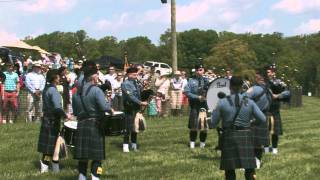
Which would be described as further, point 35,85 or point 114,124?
point 35,85

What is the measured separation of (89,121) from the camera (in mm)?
7934

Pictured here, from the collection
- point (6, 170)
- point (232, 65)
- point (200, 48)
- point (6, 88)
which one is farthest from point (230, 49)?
point (6, 170)

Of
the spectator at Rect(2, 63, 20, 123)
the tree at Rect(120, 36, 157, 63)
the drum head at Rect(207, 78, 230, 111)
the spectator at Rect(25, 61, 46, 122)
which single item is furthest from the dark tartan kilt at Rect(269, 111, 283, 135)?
the tree at Rect(120, 36, 157, 63)

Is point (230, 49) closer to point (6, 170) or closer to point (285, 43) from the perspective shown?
point (285, 43)

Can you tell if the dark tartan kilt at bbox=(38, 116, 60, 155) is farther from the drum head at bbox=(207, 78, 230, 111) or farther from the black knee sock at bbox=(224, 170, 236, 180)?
the drum head at bbox=(207, 78, 230, 111)

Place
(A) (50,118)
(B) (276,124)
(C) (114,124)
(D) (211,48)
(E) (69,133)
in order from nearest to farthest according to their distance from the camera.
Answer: (C) (114,124), (A) (50,118), (E) (69,133), (B) (276,124), (D) (211,48)

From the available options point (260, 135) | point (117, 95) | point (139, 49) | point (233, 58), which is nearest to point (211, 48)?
point (139, 49)

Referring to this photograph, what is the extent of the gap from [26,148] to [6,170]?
89.4 inches

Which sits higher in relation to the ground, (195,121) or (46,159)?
(195,121)

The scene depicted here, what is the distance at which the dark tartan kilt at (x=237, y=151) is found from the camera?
7488 mm

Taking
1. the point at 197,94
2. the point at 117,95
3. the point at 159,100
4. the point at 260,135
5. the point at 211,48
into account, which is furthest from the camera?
the point at 211,48

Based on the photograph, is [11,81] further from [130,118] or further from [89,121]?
[89,121]

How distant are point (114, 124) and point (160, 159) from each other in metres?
2.58

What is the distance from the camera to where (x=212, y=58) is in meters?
90.9
